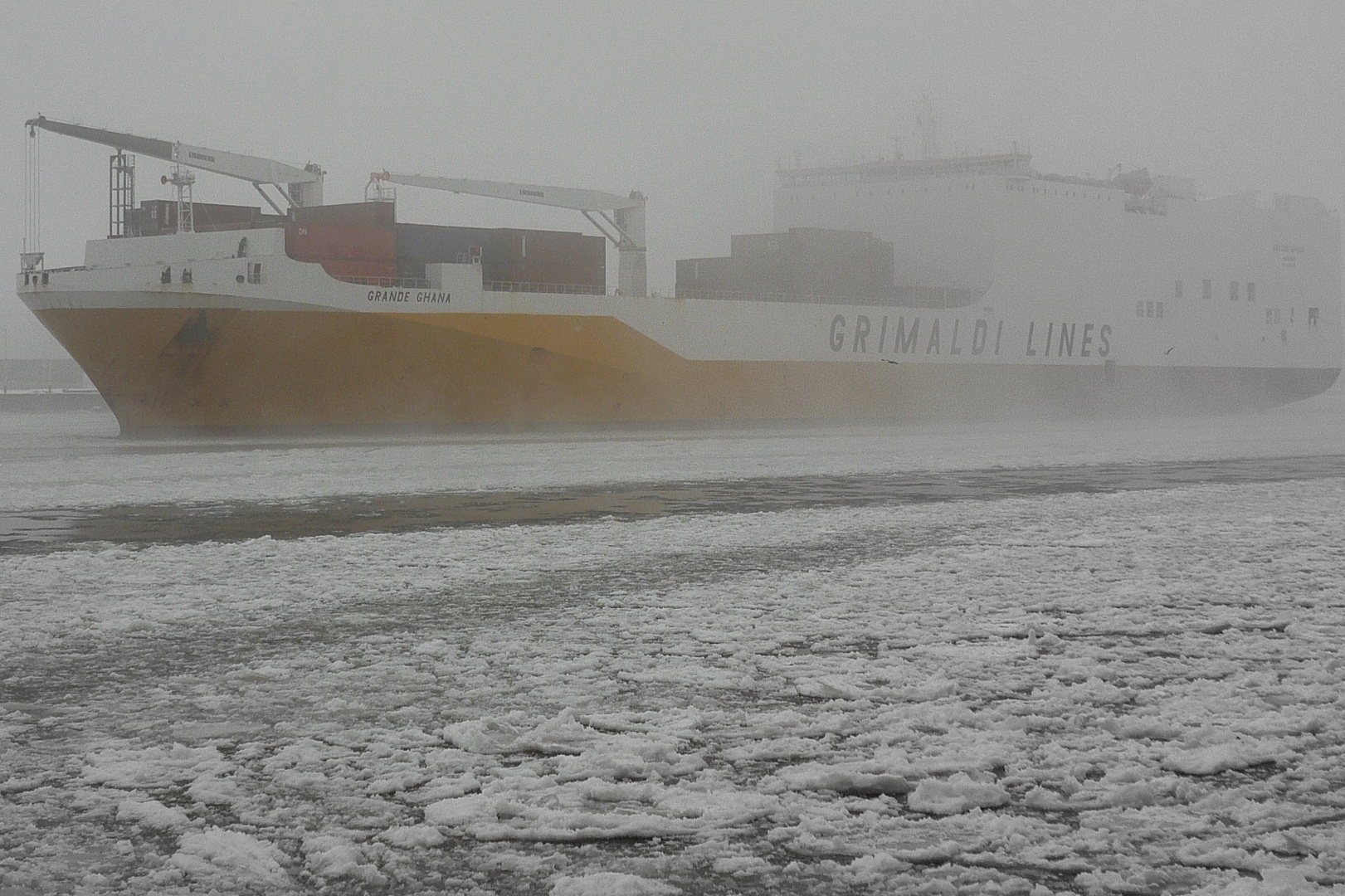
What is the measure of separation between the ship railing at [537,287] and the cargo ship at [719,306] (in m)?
0.06

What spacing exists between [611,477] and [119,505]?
5.15 meters

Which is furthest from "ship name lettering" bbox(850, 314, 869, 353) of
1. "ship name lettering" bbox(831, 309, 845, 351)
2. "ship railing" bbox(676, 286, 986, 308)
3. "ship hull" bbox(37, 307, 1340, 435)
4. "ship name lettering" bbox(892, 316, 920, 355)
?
"ship hull" bbox(37, 307, 1340, 435)

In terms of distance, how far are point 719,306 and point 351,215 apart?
731 cm

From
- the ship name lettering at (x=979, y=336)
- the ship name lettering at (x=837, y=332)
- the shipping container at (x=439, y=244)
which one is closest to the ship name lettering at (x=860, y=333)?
the ship name lettering at (x=837, y=332)

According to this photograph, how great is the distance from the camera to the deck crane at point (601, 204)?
21.8m

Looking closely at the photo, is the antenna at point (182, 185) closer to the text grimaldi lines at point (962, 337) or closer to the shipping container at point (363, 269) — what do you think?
the shipping container at point (363, 269)

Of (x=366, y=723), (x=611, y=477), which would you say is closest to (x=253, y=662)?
(x=366, y=723)

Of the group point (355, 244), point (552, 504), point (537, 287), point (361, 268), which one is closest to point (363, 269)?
point (361, 268)

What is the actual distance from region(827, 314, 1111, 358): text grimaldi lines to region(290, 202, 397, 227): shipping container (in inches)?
381

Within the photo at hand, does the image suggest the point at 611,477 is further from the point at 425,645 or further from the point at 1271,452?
the point at 1271,452

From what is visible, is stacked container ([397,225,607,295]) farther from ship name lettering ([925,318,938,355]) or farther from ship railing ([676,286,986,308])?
ship name lettering ([925,318,938,355])

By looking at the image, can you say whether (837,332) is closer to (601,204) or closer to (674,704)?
(601,204)

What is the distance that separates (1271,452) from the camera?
18.3m

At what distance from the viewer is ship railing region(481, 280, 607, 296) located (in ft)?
69.6
